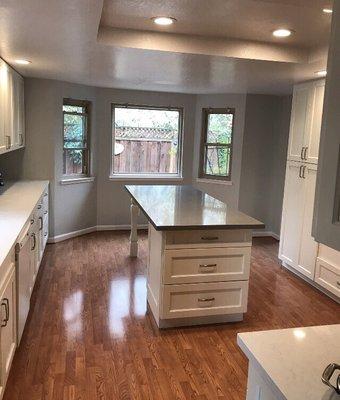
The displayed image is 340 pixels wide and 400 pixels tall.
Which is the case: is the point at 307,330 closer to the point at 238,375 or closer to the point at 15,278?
the point at 238,375

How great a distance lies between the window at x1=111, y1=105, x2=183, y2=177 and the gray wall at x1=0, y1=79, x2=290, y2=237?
13 centimetres

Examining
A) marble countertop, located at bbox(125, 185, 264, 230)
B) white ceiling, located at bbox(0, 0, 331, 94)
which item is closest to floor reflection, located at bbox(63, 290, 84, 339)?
marble countertop, located at bbox(125, 185, 264, 230)

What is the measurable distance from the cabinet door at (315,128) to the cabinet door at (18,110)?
2.99 m

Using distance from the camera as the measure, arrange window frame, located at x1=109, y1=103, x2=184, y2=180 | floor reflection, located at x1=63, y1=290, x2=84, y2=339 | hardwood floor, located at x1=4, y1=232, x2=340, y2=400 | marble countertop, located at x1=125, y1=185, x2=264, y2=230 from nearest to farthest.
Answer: hardwood floor, located at x1=4, y1=232, x2=340, y2=400
marble countertop, located at x1=125, y1=185, x2=264, y2=230
floor reflection, located at x1=63, y1=290, x2=84, y2=339
window frame, located at x1=109, y1=103, x2=184, y2=180

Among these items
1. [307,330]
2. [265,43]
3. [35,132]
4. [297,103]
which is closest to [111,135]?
[35,132]

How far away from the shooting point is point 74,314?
3.23 m

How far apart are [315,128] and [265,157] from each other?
1.93m

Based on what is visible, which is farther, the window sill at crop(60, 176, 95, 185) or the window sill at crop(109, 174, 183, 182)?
the window sill at crop(109, 174, 183, 182)

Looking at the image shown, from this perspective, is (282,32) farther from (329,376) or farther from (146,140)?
(146,140)

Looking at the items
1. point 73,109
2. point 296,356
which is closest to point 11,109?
point 73,109

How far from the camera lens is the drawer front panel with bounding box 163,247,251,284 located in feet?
9.54

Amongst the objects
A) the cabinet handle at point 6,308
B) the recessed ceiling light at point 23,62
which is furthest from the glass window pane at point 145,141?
the cabinet handle at point 6,308

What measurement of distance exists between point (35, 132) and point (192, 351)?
132 inches

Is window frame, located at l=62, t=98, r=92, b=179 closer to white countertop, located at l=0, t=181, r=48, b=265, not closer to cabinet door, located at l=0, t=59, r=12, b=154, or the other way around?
white countertop, located at l=0, t=181, r=48, b=265
